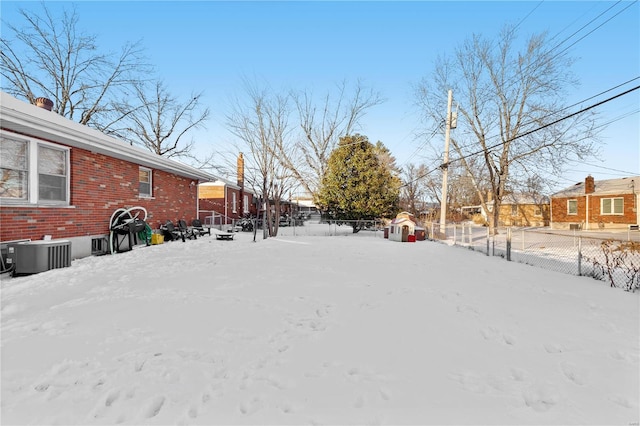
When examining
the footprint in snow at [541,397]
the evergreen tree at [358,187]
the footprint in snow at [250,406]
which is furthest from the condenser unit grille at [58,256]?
the evergreen tree at [358,187]

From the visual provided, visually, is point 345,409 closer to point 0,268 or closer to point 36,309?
point 36,309

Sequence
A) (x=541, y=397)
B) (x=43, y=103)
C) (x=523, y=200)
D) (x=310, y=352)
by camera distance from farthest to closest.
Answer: (x=523, y=200) → (x=43, y=103) → (x=310, y=352) → (x=541, y=397)

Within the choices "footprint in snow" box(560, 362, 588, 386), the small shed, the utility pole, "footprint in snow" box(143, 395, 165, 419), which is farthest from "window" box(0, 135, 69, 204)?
the utility pole

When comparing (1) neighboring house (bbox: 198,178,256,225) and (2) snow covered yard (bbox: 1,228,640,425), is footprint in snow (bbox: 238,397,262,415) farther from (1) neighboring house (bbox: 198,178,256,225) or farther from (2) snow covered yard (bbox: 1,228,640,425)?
(1) neighboring house (bbox: 198,178,256,225)

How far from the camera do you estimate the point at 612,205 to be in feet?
80.3

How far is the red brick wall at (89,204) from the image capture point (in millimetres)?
6874

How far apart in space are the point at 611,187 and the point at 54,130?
125 feet

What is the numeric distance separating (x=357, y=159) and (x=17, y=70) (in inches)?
894

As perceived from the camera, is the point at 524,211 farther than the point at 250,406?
Yes

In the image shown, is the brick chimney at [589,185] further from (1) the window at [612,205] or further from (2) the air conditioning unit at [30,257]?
(2) the air conditioning unit at [30,257]

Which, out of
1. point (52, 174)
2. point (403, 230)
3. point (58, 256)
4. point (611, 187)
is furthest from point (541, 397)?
point (611, 187)

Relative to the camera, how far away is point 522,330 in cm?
395

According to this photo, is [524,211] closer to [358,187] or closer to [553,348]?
[358,187]

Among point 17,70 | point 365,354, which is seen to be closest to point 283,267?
point 365,354
